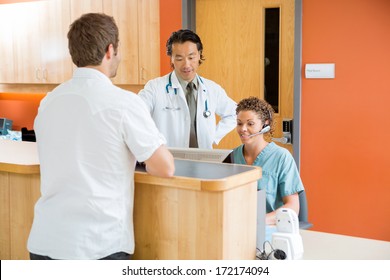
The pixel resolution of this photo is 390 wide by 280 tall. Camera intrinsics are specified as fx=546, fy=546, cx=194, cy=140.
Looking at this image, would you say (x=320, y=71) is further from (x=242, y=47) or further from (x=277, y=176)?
(x=277, y=176)

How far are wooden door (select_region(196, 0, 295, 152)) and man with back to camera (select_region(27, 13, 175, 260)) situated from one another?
2.22 meters

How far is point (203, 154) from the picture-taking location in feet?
6.66

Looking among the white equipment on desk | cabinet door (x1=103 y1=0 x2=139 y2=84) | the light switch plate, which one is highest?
cabinet door (x1=103 y1=0 x2=139 y2=84)

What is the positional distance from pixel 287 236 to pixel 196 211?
1.10ft

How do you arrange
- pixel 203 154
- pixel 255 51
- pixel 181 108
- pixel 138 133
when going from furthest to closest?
pixel 255 51 < pixel 181 108 < pixel 203 154 < pixel 138 133

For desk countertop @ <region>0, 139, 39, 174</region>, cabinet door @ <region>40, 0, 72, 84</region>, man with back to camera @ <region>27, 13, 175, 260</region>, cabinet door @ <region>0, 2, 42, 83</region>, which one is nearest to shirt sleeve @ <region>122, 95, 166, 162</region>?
man with back to camera @ <region>27, 13, 175, 260</region>

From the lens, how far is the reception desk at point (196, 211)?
162 cm

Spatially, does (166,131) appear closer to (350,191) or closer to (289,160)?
(289,160)

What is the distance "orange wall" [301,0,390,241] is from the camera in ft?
11.0

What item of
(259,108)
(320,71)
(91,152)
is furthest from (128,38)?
(91,152)

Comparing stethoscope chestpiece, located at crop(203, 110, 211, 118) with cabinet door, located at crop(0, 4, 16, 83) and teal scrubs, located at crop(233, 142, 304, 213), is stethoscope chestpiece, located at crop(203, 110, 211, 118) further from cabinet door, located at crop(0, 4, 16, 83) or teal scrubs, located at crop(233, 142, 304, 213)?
cabinet door, located at crop(0, 4, 16, 83)

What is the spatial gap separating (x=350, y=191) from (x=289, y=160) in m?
1.24

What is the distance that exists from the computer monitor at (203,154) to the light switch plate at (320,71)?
5.58ft

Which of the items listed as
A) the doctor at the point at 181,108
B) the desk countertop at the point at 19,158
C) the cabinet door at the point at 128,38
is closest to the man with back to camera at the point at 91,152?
the desk countertop at the point at 19,158
